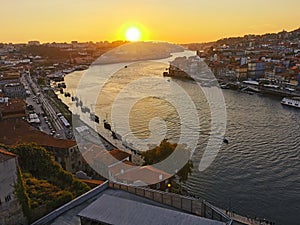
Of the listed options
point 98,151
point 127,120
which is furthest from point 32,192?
point 127,120

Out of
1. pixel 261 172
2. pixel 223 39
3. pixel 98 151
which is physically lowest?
pixel 261 172

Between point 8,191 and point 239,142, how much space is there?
14.8 ft

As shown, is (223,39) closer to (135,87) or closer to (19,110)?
(135,87)

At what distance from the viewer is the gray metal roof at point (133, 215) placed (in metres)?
1.71

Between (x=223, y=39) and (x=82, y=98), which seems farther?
(x=223, y=39)

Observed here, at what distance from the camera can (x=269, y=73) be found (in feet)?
43.8

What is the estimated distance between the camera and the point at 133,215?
178cm

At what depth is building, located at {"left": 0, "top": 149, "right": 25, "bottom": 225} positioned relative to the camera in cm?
217

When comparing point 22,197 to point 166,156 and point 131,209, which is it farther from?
point 166,156

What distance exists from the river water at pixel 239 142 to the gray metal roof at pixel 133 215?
226 cm

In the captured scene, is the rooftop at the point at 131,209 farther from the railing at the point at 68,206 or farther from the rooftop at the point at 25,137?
the rooftop at the point at 25,137

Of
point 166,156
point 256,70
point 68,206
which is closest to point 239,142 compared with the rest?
point 166,156

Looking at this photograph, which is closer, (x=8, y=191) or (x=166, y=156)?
(x=8, y=191)

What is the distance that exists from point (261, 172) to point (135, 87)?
8.68 metres
